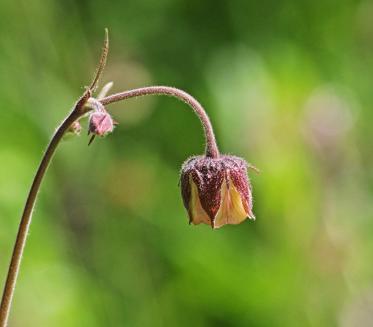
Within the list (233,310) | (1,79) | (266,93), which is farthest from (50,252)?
(266,93)

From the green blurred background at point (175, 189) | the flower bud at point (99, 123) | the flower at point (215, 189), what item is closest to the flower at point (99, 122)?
the flower bud at point (99, 123)

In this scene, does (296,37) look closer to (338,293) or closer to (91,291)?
Result: (338,293)

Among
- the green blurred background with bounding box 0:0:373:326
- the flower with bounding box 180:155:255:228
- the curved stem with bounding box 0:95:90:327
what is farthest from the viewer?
the green blurred background with bounding box 0:0:373:326

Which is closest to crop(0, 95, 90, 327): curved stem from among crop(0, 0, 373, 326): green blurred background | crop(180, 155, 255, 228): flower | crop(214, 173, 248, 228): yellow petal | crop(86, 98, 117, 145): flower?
crop(86, 98, 117, 145): flower

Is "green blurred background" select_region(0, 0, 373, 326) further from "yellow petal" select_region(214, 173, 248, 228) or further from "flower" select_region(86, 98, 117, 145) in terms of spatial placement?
"flower" select_region(86, 98, 117, 145)

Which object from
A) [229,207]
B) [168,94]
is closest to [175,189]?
[229,207]

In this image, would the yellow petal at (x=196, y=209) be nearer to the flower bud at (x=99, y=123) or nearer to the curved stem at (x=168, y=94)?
the curved stem at (x=168, y=94)
